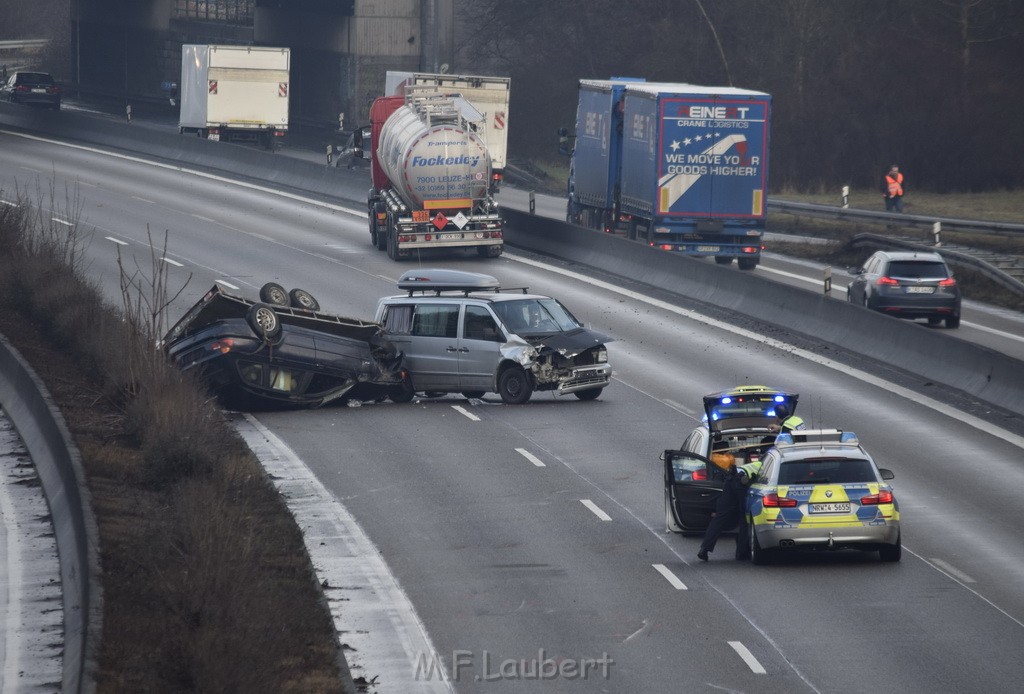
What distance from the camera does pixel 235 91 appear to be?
70.4 m

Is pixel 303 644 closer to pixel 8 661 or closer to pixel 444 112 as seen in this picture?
pixel 8 661

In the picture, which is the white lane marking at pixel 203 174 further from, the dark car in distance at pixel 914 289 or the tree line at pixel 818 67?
the tree line at pixel 818 67

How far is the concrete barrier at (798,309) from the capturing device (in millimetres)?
28797

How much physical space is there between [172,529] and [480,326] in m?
10.6

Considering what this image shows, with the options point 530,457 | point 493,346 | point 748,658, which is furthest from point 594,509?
point 493,346

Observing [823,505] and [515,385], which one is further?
[515,385]

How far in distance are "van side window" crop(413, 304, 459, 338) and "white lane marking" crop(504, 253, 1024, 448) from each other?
7679 mm

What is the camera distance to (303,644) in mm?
14727

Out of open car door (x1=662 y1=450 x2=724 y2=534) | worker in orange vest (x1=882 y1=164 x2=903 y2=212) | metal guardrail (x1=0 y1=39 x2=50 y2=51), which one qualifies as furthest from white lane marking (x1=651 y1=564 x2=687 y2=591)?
metal guardrail (x1=0 y1=39 x2=50 y2=51)

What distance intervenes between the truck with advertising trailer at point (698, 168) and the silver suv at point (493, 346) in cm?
1362

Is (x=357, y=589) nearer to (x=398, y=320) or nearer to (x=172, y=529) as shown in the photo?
(x=172, y=529)

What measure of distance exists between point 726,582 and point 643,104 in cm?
2725

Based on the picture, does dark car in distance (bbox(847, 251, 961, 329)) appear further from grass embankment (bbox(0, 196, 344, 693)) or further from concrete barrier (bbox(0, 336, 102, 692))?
concrete barrier (bbox(0, 336, 102, 692))

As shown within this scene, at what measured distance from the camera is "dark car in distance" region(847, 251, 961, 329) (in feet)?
117
